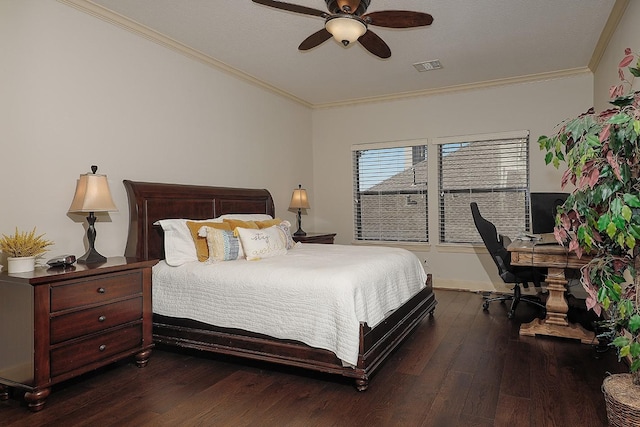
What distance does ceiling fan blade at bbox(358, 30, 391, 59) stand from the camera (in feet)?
9.52

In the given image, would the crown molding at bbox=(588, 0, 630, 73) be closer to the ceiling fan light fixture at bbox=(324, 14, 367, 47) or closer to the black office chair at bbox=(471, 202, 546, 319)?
the black office chair at bbox=(471, 202, 546, 319)

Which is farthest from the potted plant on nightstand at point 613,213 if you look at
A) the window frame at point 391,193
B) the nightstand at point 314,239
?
the window frame at point 391,193

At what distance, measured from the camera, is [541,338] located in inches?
136

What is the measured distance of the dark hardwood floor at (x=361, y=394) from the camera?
2.19 metres

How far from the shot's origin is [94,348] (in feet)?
8.57

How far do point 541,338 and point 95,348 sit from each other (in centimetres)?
338

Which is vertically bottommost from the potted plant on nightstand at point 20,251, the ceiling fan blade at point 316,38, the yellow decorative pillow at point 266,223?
the potted plant on nightstand at point 20,251

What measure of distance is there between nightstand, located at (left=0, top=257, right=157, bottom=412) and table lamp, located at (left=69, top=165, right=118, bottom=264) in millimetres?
174

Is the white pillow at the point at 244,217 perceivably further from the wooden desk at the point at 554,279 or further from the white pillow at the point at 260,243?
the wooden desk at the point at 554,279

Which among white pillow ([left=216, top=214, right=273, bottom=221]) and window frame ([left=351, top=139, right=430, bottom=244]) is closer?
white pillow ([left=216, top=214, right=273, bottom=221])

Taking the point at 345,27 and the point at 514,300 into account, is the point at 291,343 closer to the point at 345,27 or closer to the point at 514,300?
the point at 345,27

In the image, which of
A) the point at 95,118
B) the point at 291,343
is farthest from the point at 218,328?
the point at 95,118

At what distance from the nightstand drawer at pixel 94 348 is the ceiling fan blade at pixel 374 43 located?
8.48ft

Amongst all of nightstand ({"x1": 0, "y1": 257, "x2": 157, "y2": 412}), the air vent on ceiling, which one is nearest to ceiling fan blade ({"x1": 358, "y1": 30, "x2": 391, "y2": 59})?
the air vent on ceiling
